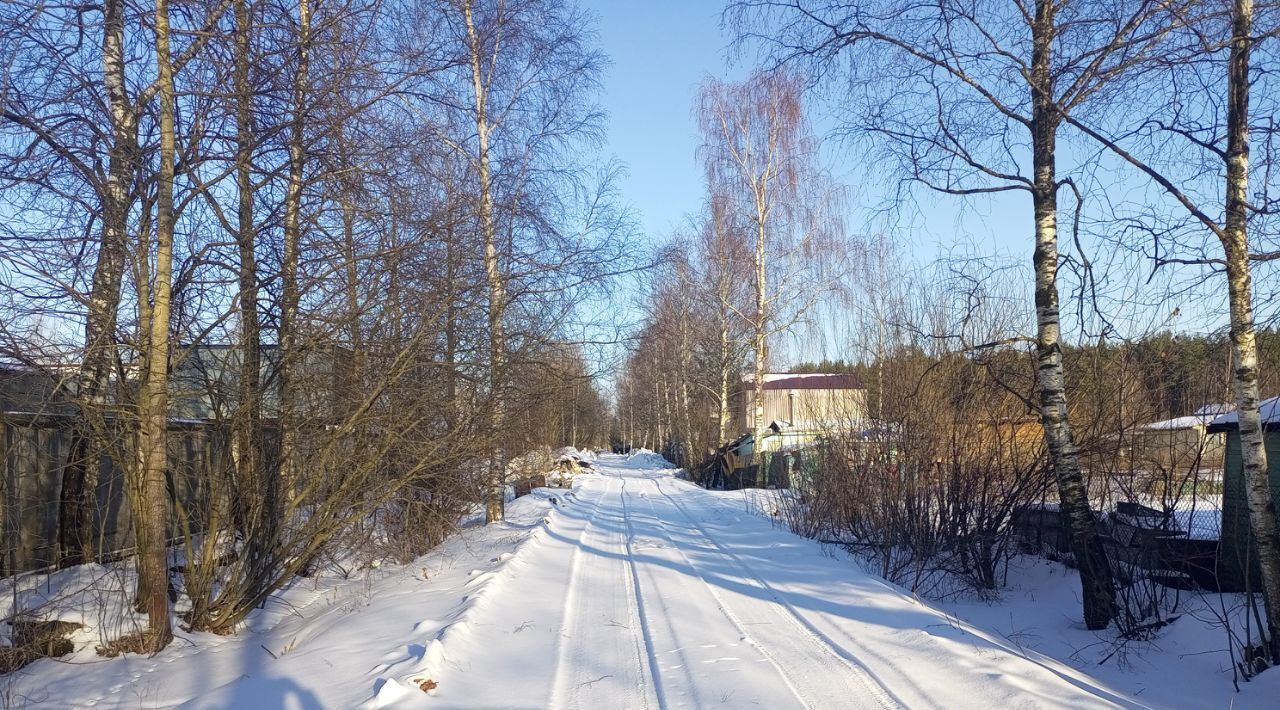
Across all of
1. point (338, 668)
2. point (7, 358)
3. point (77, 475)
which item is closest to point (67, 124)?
point (7, 358)

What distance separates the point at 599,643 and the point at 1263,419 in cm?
635

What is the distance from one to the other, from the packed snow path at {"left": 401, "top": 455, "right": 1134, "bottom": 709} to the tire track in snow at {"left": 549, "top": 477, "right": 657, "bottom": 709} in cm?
2

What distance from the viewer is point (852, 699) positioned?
5.50 metres

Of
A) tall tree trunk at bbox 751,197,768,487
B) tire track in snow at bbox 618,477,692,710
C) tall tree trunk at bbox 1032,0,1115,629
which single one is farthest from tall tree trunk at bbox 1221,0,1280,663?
tall tree trunk at bbox 751,197,768,487

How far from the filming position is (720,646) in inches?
266

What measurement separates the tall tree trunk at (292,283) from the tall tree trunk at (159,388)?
3.17 ft

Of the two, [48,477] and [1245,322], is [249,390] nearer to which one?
[48,477]

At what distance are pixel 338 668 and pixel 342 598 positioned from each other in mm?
3870

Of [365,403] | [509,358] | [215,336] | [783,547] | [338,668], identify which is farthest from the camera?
[783,547]

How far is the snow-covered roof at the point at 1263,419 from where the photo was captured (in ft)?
25.2

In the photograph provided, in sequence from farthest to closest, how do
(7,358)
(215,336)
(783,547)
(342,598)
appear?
(783,547) < (342,598) < (215,336) < (7,358)

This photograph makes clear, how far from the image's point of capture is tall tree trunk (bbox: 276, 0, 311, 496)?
7.85 meters

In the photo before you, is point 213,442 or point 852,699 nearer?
point 852,699

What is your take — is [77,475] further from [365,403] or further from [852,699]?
[852,699]
